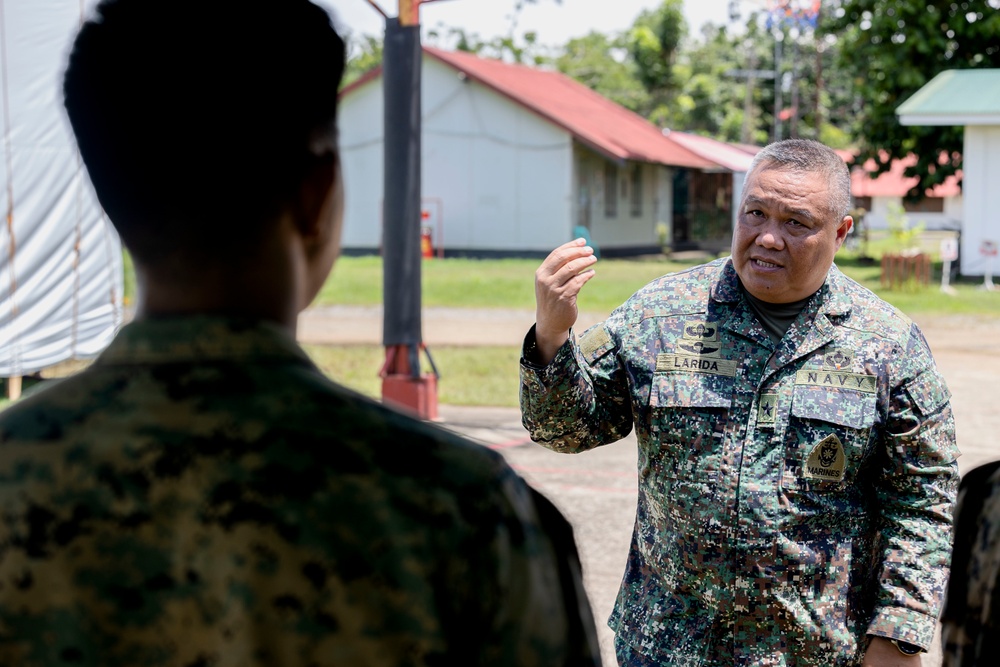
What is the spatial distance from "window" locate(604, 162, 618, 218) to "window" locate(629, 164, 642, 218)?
5.02ft

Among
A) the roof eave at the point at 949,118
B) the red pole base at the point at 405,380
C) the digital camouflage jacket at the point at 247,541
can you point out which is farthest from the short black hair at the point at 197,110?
the roof eave at the point at 949,118

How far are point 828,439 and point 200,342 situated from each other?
1710mm

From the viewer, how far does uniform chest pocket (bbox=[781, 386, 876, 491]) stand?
2588 millimetres

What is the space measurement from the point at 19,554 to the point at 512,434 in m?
8.10

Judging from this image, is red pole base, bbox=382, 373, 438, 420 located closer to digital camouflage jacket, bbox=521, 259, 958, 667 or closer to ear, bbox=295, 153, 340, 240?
digital camouflage jacket, bbox=521, 259, 958, 667

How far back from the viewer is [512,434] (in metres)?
9.23

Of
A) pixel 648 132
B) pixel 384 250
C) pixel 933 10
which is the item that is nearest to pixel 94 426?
pixel 384 250

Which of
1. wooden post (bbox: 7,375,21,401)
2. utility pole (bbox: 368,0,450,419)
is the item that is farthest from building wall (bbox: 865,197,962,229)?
utility pole (bbox: 368,0,450,419)

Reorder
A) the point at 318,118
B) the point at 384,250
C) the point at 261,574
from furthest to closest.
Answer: the point at 384,250 → the point at 318,118 → the point at 261,574

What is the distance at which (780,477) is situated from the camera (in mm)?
2594

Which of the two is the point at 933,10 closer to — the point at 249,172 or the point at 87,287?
the point at 87,287

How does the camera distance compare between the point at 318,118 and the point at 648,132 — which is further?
the point at 648,132

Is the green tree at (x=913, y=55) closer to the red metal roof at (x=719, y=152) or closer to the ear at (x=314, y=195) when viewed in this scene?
the red metal roof at (x=719, y=152)

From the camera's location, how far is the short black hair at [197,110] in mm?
1211
